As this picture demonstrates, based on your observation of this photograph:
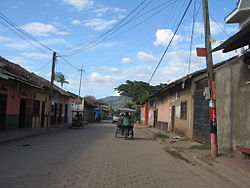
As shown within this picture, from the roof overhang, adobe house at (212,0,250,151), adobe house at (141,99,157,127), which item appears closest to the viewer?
the roof overhang

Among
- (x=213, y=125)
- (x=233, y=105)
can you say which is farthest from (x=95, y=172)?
(x=233, y=105)

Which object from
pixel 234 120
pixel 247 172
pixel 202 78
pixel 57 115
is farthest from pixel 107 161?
pixel 57 115

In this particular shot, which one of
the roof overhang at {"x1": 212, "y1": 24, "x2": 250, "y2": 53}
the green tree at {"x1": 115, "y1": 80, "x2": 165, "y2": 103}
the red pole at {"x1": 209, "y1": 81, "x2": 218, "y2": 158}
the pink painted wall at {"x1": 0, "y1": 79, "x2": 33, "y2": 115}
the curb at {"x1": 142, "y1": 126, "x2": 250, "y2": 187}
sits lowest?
the curb at {"x1": 142, "y1": 126, "x2": 250, "y2": 187}

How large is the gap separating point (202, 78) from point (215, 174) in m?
8.38

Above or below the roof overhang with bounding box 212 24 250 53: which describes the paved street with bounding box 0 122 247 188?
below

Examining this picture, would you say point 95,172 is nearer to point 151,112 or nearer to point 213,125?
point 213,125

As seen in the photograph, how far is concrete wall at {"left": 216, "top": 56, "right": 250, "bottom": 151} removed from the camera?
31.6 ft

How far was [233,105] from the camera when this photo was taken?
10516 millimetres

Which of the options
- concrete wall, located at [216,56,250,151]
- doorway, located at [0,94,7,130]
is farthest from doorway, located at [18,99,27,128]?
concrete wall, located at [216,56,250,151]

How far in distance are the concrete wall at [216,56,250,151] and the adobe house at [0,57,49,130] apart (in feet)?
35.4

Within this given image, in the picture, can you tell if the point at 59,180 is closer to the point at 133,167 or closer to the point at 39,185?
the point at 39,185

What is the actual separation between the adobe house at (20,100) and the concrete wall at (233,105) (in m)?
10.8

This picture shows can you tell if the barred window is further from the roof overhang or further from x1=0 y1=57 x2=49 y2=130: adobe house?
x1=0 y1=57 x2=49 y2=130: adobe house

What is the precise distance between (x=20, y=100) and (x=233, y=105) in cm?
1572
